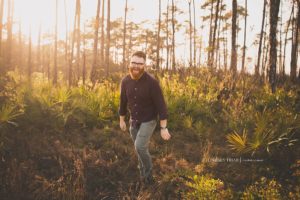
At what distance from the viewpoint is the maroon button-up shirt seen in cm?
436

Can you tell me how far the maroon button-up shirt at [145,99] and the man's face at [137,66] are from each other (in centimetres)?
12

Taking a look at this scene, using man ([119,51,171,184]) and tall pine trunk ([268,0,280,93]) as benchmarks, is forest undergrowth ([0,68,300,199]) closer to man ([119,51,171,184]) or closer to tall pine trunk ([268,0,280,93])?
man ([119,51,171,184])

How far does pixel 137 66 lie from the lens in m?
4.32

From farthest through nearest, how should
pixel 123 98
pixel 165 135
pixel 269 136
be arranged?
1. pixel 269 136
2. pixel 123 98
3. pixel 165 135

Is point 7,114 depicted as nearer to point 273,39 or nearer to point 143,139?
point 143,139

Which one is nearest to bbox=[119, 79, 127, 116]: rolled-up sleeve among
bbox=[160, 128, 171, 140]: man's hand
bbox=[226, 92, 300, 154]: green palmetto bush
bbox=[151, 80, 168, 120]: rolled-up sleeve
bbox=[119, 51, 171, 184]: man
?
bbox=[119, 51, 171, 184]: man

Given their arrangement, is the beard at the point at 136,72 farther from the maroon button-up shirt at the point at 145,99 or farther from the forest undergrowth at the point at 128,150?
the forest undergrowth at the point at 128,150

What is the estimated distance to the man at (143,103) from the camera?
4.33m

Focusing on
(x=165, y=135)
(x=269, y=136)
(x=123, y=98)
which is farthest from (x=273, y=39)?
(x=165, y=135)

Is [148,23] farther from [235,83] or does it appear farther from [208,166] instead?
[208,166]

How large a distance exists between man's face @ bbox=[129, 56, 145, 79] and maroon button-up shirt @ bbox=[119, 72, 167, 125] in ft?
0.38

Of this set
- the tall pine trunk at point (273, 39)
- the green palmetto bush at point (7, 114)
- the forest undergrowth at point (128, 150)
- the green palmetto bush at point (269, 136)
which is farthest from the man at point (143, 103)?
the tall pine trunk at point (273, 39)

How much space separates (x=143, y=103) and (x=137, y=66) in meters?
0.59

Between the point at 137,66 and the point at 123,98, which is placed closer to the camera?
the point at 137,66
